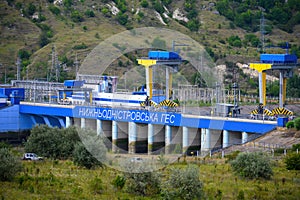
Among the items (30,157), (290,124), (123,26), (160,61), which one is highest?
(123,26)

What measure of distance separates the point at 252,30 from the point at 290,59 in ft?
201

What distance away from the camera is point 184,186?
105ft

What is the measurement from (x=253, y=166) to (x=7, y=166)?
11.9m

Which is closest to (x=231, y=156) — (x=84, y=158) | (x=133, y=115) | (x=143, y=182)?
(x=84, y=158)

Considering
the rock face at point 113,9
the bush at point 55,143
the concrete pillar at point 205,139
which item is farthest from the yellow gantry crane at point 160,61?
the rock face at point 113,9

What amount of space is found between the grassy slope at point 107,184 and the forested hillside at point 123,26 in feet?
166

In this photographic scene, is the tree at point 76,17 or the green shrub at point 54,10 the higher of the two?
the green shrub at point 54,10

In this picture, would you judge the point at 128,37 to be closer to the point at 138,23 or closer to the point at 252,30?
the point at 138,23

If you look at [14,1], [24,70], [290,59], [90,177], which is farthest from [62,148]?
[14,1]

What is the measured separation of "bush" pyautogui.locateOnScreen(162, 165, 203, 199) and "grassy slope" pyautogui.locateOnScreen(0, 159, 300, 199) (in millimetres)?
752

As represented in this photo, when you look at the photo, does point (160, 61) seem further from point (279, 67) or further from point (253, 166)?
point (253, 166)

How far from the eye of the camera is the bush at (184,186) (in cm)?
3195

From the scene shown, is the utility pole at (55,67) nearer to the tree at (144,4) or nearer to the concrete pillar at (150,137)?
the concrete pillar at (150,137)

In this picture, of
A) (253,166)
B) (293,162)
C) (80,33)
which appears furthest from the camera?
(80,33)
